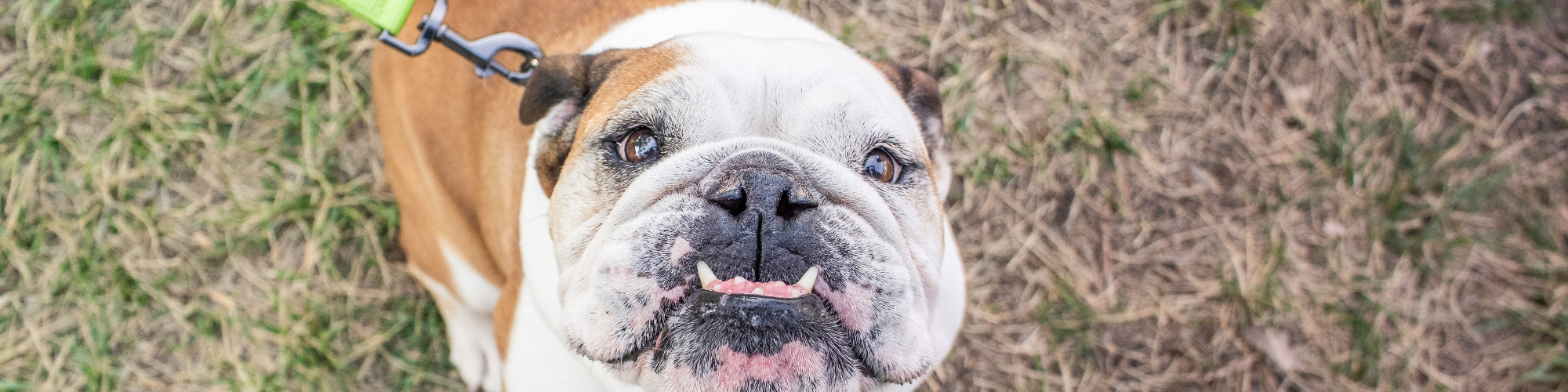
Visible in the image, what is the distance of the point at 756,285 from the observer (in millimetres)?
1737

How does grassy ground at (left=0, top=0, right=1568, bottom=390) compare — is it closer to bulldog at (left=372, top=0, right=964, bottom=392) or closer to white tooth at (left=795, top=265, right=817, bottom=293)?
bulldog at (left=372, top=0, right=964, bottom=392)

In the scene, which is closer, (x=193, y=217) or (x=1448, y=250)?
(x=193, y=217)

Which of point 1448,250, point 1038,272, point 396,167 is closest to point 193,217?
point 396,167

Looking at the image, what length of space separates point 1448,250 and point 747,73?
4.19 meters

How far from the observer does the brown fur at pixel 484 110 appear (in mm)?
2693

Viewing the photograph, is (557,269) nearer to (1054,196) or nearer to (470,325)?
(470,325)

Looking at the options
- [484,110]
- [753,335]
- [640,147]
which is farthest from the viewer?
[484,110]

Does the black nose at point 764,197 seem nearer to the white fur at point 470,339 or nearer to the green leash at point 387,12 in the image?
the green leash at point 387,12

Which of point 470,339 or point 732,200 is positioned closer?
point 732,200

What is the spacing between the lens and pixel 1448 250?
4.28 meters

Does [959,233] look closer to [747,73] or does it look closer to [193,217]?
[747,73]

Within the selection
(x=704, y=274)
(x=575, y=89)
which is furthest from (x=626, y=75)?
(x=704, y=274)

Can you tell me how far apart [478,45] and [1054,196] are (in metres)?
2.94

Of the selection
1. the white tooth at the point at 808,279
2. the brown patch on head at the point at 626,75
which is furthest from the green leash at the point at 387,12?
the white tooth at the point at 808,279
